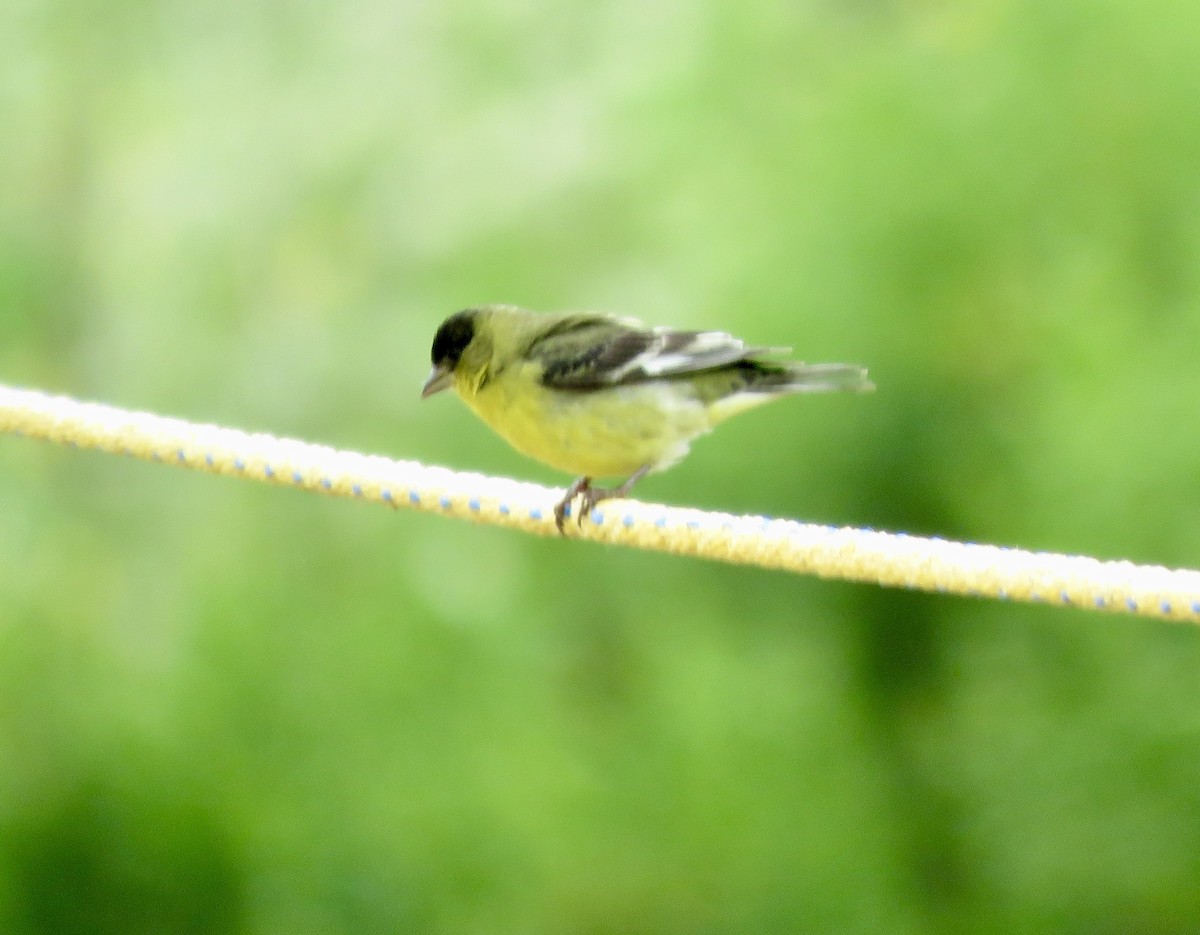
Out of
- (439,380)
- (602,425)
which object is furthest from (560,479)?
(602,425)

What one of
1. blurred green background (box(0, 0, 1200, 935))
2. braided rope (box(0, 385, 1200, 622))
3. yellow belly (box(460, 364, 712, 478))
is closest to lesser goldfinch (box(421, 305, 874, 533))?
yellow belly (box(460, 364, 712, 478))

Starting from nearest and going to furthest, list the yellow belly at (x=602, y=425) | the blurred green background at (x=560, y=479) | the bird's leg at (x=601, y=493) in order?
1. the bird's leg at (x=601, y=493)
2. the yellow belly at (x=602, y=425)
3. the blurred green background at (x=560, y=479)

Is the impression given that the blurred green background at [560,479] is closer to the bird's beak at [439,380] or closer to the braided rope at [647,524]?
the bird's beak at [439,380]

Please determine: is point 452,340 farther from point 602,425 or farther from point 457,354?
point 602,425

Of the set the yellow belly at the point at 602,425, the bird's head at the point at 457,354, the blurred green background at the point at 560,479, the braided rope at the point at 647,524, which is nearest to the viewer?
the braided rope at the point at 647,524

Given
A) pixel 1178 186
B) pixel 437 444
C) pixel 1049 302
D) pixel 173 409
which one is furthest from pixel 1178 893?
pixel 173 409

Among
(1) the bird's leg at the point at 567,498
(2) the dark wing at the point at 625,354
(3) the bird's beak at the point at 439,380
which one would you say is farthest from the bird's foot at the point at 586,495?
(3) the bird's beak at the point at 439,380

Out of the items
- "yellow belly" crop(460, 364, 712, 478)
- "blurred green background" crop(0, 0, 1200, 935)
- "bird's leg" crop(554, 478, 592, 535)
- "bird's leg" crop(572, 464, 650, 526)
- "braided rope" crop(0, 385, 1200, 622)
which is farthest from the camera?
"blurred green background" crop(0, 0, 1200, 935)

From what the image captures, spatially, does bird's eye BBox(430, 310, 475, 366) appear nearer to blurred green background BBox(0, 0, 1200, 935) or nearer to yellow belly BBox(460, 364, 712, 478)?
yellow belly BBox(460, 364, 712, 478)
